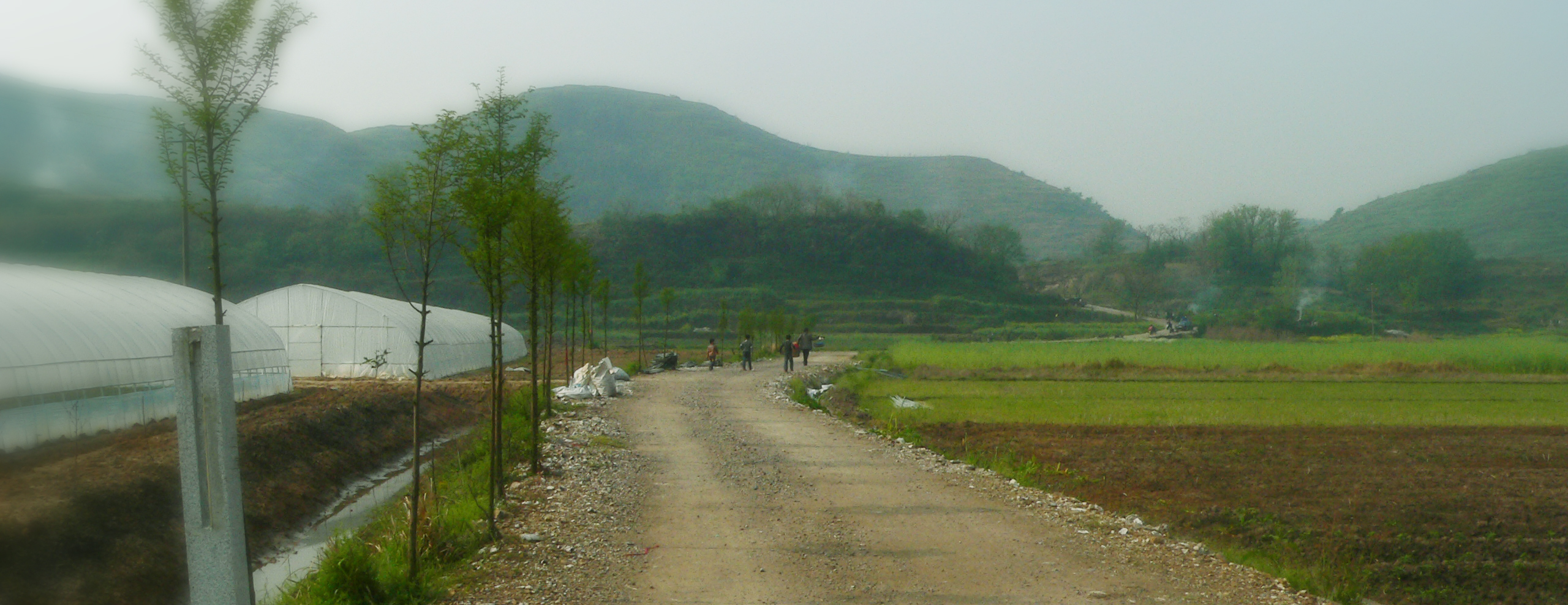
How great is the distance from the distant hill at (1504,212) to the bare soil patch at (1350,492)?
448 ft

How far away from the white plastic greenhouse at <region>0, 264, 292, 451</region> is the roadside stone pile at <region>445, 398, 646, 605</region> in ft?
14.2

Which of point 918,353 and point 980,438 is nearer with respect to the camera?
point 980,438

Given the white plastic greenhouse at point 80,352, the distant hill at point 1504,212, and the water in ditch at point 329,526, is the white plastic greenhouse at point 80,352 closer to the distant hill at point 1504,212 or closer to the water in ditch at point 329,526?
the water in ditch at point 329,526

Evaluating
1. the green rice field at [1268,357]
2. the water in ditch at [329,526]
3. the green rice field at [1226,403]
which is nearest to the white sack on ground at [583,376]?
the water in ditch at [329,526]

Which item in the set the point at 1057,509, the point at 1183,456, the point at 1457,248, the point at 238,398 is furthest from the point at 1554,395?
the point at 1457,248

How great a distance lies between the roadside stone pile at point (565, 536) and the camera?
8.29 metres

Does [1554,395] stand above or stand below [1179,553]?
below

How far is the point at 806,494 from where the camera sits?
12.5 m

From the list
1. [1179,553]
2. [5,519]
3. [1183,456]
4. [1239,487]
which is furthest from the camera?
[1183,456]

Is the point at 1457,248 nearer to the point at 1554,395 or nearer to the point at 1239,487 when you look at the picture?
the point at 1554,395

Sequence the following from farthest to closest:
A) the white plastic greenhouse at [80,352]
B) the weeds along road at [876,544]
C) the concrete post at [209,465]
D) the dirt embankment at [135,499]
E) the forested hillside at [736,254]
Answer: the forested hillside at [736,254] → the white plastic greenhouse at [80,352] → the dirt embankment at [135,499] → the weeds along road at [876,544] → the concrete post at [209,465]

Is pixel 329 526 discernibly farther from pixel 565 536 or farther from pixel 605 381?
pixel 605 381

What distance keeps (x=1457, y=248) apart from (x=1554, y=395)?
3794 inches

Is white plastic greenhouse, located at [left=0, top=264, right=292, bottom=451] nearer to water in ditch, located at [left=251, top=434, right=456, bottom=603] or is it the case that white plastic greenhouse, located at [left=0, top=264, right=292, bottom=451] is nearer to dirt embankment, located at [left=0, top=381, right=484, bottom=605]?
dirt embankment, located at [left=0, top=381, right=484, bottom=605]
